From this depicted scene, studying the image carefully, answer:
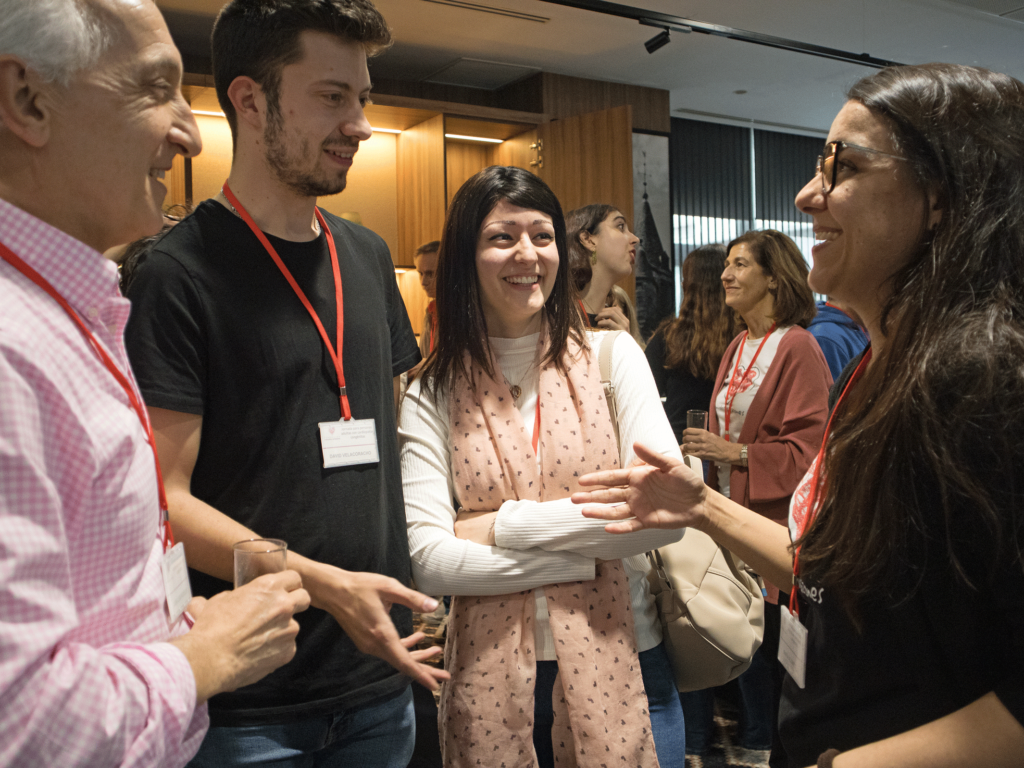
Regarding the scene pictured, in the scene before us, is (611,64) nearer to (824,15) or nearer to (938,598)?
(824,15)

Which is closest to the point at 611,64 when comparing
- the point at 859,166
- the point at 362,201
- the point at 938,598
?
the point at 362,201

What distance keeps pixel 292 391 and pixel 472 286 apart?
1.84 feet

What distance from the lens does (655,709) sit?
1.60 metres

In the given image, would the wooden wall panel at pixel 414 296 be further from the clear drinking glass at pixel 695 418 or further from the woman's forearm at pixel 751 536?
the woman's forearm at pixel 751 536

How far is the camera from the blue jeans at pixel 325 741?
50.1 inches

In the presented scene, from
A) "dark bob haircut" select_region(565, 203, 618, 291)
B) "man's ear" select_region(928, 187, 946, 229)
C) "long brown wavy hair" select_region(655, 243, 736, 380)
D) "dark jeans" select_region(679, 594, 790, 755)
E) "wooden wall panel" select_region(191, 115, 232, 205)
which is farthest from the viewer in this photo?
"wooden wall panel" select_region(191, 115, 232, 205)

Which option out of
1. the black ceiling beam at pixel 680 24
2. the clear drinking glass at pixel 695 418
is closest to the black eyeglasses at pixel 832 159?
the clear drinking glass at pixel 695 418

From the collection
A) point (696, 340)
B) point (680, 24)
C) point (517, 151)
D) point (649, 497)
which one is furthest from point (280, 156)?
point (517, 151)

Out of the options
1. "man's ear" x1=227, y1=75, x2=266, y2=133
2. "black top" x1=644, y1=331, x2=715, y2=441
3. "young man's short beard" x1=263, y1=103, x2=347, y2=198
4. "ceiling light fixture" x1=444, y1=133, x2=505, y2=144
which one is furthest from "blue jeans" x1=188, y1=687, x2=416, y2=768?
"ceiling light fixture" x1=444, y1=133, x2=505, y2=144

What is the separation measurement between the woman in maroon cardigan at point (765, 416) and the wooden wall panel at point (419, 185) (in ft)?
10.6

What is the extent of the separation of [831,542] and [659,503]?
42 cm

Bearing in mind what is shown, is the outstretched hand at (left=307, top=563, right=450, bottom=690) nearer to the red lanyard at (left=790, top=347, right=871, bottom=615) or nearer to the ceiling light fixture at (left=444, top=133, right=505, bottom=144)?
the red lanyard at (left=790, top=347, right=871, bottom=615)

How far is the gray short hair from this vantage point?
2.74ft

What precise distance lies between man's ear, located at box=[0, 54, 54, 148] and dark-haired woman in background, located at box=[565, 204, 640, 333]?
9.15 feet
